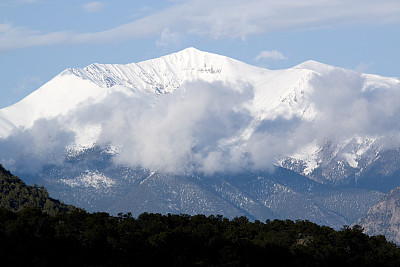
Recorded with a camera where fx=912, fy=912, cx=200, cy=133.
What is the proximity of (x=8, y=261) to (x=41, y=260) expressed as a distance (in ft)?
28.3

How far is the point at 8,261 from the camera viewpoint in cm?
18988

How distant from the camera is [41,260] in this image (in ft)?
644
